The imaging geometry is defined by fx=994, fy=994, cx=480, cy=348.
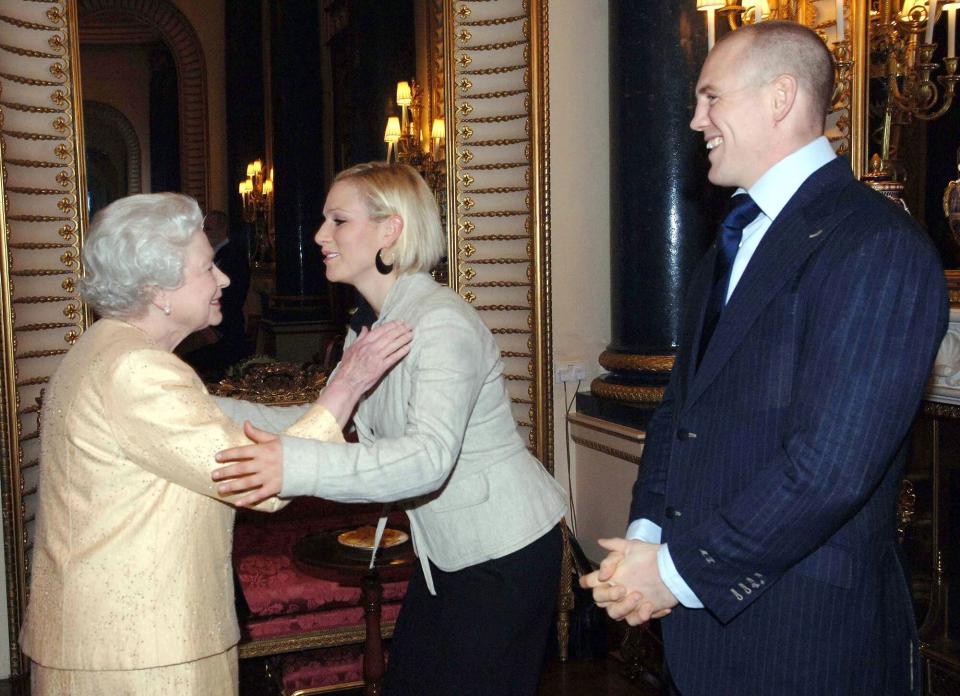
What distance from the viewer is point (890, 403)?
1491 millimetres

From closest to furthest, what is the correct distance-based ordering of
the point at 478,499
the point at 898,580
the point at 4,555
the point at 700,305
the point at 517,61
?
1. the point at 898,580
2. the point at 700,305
3. the point at 478,499
4. the point at 4,555
5. the point at 517,61

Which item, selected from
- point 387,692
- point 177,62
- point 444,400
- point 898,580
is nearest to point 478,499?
point 444,400

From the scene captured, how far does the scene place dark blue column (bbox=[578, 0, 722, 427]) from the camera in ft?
13.5

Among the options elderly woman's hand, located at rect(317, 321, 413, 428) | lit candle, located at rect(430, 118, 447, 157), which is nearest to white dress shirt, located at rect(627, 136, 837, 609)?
elderly woman's hand, located at rect(317, 321, 413, 428)

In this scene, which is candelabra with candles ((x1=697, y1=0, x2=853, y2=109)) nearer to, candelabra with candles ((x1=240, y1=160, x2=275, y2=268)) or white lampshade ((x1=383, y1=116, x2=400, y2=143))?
white lampshade ((x1=383, y1=116, x2=400, y2=143))

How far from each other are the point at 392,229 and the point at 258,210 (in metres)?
2.37

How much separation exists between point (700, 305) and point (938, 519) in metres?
1.82

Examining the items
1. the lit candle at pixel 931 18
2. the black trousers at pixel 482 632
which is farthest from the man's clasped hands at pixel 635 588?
the lit candle at pixel 931 18

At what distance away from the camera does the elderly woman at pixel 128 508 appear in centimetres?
171

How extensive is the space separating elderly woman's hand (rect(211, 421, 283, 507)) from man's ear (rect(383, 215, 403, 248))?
68cm

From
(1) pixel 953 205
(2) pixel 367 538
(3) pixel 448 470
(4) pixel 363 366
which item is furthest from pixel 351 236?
(1) pixel 953 205

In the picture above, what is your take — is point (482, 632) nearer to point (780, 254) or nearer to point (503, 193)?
point (780, 254)

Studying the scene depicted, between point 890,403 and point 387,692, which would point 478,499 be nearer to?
point 387,692

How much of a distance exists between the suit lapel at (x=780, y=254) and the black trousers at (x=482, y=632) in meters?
0.73
